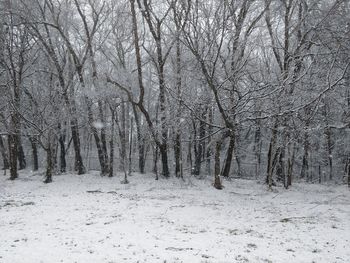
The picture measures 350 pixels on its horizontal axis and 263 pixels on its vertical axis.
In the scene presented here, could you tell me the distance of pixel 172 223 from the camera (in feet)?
42.0

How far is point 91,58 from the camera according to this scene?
25.9 m

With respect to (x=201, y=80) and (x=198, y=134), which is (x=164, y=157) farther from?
(x=201, y=80)

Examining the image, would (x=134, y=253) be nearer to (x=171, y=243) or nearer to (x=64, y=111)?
(x=171, y=243)

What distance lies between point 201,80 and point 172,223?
9.04m

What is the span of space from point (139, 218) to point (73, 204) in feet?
14.0

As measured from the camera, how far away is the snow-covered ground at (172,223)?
30.4 ft

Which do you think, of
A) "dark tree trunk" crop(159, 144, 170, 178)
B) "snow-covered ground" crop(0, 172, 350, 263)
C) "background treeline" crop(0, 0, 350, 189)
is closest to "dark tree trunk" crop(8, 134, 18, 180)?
"background treeline" crop(0, 0, 350, 189)

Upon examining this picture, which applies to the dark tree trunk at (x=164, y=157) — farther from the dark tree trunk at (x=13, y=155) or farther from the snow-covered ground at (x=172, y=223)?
the dark tree trunk at (x=13, y=155)

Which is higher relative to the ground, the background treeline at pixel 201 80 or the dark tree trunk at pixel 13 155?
the background treeline at pixel 201 80

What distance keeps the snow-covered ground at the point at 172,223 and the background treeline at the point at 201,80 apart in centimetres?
270

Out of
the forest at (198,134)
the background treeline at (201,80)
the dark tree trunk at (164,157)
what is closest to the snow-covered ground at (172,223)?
the forest at (198,134)

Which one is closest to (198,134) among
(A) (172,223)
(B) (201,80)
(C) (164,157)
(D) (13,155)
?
(C) (164,157)

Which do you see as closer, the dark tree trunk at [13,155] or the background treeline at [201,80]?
the background treeline at [201,80]

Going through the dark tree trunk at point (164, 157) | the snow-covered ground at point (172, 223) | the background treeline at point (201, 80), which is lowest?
the snow-covered ground at point (172, 223)
